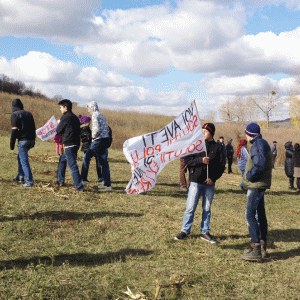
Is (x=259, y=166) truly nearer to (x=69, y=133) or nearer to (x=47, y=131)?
(x=69, y=133)

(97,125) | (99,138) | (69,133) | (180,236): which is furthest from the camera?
(99,138)

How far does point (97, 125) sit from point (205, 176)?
13.7ft

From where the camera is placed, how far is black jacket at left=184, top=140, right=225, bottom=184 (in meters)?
A: 5.48

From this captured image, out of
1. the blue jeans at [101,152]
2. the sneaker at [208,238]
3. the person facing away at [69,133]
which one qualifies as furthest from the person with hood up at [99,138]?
the sneaker at [208,238]

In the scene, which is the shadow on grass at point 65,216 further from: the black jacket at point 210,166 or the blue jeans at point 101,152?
the blue jeans at point 101,152

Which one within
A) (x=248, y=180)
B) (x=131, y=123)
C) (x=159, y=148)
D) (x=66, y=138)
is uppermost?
(x=131, y=123)

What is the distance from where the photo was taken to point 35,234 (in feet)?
18.3

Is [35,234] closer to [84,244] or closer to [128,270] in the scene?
[84,244]

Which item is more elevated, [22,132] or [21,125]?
[21,125]

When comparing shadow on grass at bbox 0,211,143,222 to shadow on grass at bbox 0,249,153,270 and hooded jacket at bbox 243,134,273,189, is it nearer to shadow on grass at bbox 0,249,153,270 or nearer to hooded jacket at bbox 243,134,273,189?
shadow on grass at bbox 0,249,153,270

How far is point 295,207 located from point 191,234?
496 cm

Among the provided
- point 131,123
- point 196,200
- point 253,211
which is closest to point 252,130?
point 253,211

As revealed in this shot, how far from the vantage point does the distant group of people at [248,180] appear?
4977 mm

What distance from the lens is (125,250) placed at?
17.0 feet
